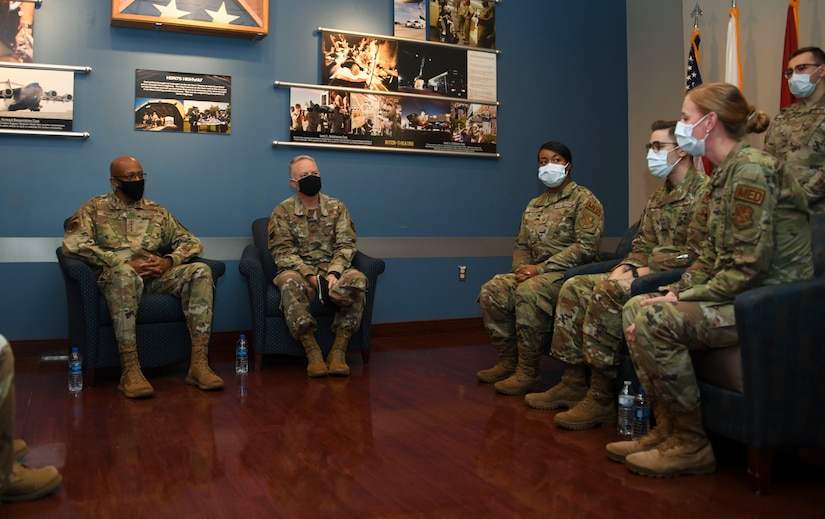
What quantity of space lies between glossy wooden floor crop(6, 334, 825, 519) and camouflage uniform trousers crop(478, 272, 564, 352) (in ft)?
1.06

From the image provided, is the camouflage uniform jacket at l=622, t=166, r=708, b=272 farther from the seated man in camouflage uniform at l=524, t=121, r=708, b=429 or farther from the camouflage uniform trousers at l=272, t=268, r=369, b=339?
the camouflage uniform trousers at l=272, t=268, r=369, b=339

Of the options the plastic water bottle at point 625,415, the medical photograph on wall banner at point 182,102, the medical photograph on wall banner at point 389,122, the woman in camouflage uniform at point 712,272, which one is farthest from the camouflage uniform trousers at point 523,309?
the medical photograph on wall banner at point 182,102

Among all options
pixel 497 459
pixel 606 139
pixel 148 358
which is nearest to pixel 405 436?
pixel 497 459

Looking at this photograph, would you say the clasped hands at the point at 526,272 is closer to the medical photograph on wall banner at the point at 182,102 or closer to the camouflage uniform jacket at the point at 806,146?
the camouflage uniform jacket at the point at 806,146

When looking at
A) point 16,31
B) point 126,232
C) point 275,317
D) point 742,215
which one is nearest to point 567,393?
point 742,215

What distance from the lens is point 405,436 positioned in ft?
9.75

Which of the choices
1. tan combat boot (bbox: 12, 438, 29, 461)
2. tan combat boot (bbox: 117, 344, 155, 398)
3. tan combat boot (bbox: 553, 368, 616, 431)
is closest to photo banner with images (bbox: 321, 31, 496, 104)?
tan combat boot (bbox: 117, 344, 155, 398)

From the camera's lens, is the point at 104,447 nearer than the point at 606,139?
Yes

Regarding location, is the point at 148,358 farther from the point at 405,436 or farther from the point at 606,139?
the point at 606,139

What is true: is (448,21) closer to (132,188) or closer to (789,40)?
(789,40)

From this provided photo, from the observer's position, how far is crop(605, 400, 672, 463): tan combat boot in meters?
2.62

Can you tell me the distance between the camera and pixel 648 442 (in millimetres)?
2635

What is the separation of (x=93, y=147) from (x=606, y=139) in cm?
428

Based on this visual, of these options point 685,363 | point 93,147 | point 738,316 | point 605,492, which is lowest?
point 605,492
